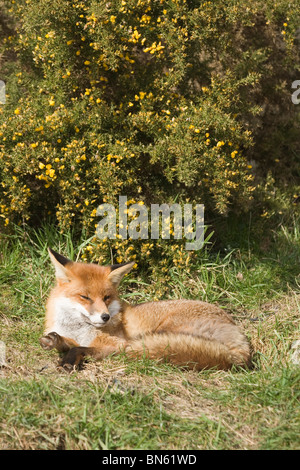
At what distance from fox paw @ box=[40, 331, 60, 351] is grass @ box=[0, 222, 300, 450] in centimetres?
16

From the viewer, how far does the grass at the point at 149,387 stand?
286 centimetres

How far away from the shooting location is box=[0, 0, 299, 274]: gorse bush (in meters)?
4.98

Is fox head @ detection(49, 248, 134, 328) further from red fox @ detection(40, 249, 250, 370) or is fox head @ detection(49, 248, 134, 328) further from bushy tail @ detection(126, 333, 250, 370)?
bushy tail @ detection(126, 333, 250, 370)

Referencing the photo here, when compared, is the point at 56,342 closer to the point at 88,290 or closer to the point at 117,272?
the point at 88,290

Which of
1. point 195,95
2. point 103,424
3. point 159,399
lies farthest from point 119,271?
point 195,95

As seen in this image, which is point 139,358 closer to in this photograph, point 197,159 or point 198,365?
point 198,365

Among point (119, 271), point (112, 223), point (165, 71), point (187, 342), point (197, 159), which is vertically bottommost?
point (187, 342)

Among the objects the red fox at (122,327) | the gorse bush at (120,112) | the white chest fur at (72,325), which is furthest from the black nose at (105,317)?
the gorse bush at (120,112)

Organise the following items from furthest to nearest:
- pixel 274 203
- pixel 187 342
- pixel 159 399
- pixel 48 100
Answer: pixel 274 203
pixel 48 100
pixel 187 342
pixel 159 399

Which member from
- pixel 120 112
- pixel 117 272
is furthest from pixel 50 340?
pixel 120 112

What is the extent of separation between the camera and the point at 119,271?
13.5ft

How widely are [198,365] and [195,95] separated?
2972 millimetres
